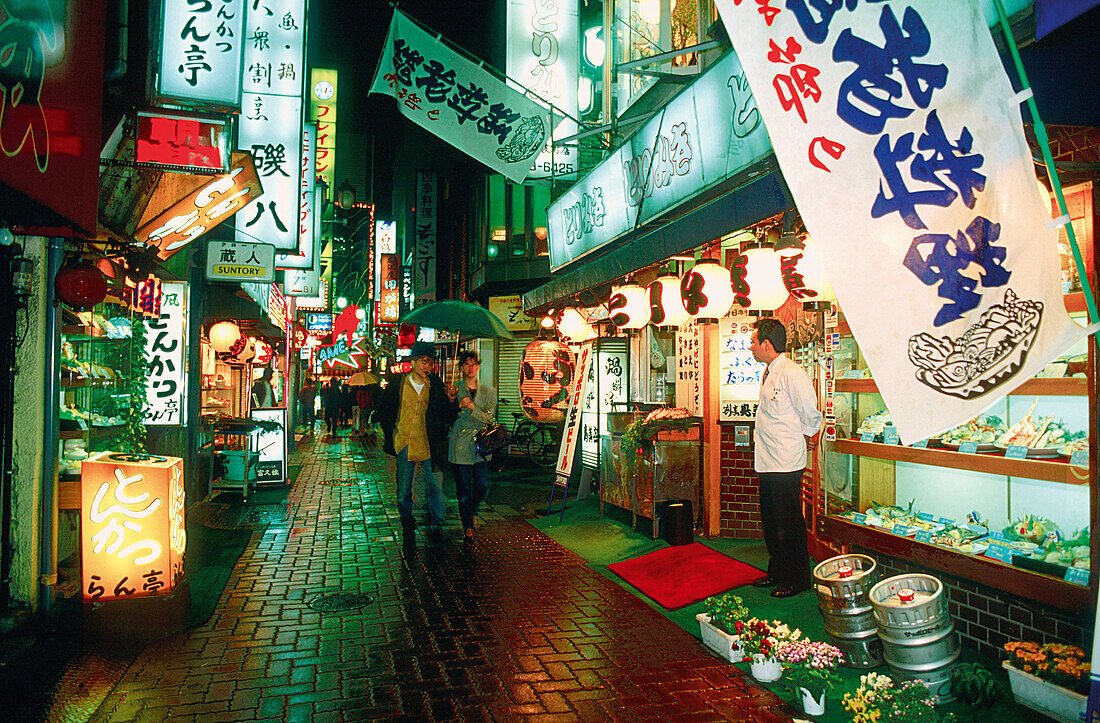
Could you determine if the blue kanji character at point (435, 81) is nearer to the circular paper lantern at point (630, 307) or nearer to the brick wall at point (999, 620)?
the circular paper lantern at point (630, 307)

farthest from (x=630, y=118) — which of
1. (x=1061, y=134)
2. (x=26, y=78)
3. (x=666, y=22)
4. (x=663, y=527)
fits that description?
(x=26, y=78)

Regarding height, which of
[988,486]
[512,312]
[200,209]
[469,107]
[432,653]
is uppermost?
[469,107]

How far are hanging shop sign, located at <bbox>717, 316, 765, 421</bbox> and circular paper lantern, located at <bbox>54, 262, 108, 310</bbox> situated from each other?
701cm

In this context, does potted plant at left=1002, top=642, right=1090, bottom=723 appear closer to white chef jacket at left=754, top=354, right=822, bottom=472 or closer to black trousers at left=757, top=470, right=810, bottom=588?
black trousers at left=757, top=470, right=810, bottom=588

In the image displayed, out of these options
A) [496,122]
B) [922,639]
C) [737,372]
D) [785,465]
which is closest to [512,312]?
[496,122]

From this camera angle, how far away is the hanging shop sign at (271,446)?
13.4 m

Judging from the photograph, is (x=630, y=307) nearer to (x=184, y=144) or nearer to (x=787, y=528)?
(x=787, y=528)

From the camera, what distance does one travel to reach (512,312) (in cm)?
2169

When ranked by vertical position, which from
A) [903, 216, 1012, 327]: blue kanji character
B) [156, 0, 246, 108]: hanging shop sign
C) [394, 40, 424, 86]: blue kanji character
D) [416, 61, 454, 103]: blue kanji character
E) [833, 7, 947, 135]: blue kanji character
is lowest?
[903, 216, 1012, 327]: blue kanji character

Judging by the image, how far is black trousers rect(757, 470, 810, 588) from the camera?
6.39 meters

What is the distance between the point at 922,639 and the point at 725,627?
1.43 metres

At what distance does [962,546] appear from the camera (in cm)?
514

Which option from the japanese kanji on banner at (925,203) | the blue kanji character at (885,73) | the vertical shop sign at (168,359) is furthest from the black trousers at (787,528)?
the vertical shop sign at (168,359)

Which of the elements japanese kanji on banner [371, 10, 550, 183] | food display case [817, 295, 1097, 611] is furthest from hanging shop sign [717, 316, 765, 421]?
japanese kanji on banner [371, 10, 550, 183]
